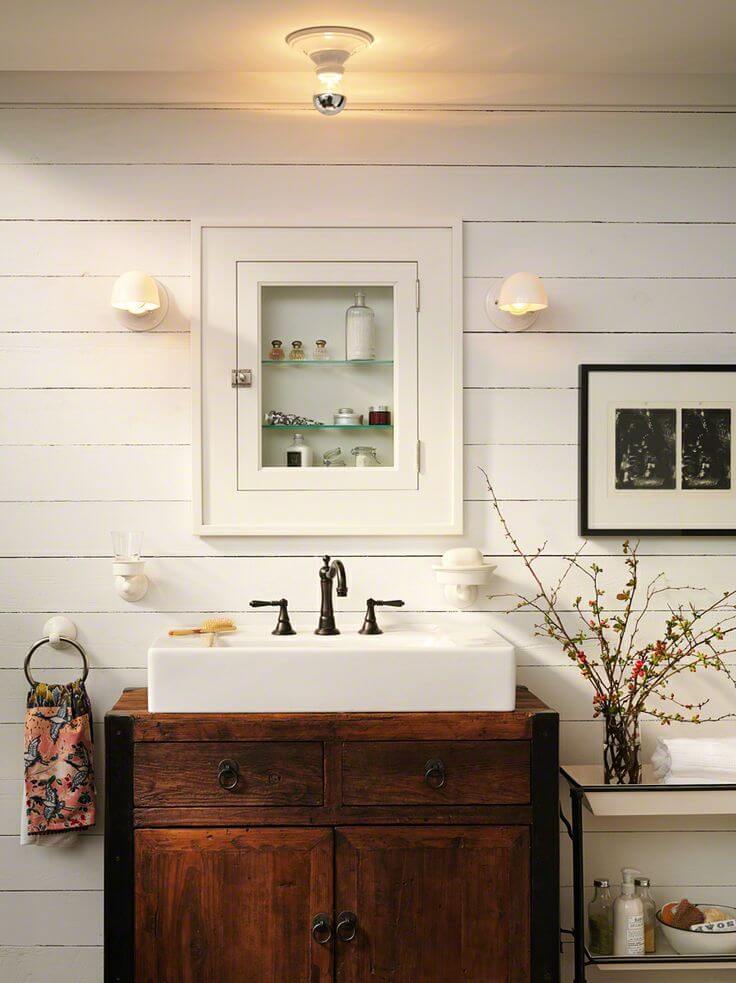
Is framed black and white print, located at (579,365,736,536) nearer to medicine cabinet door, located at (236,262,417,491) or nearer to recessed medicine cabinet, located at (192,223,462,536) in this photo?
recessed medicine cabinet, located at (192,223,462,536)

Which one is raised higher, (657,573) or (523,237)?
(523,237)

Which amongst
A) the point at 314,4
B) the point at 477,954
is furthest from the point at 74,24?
the point at 477,954

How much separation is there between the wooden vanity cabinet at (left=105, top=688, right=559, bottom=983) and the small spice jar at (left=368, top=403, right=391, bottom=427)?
0.81 metres

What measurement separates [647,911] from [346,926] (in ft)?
2.67

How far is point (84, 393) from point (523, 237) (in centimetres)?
124

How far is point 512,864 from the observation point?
87.1 inches

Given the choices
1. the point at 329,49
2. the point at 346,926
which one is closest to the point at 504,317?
the point at 329,49

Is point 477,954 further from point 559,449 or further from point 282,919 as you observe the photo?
point 559,449

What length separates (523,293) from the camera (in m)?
2.48

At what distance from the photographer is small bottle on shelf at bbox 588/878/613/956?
247cm

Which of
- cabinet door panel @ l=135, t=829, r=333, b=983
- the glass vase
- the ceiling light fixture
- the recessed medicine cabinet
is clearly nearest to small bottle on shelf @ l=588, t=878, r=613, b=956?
the glass vase

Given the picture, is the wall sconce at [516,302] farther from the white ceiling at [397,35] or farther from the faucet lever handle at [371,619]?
the faucet lever handle at [371,619]

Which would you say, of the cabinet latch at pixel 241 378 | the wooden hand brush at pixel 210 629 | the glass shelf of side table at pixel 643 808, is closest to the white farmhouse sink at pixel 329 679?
the wooden hand brush at pixel 210 629

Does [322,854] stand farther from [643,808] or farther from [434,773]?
[643,808]
